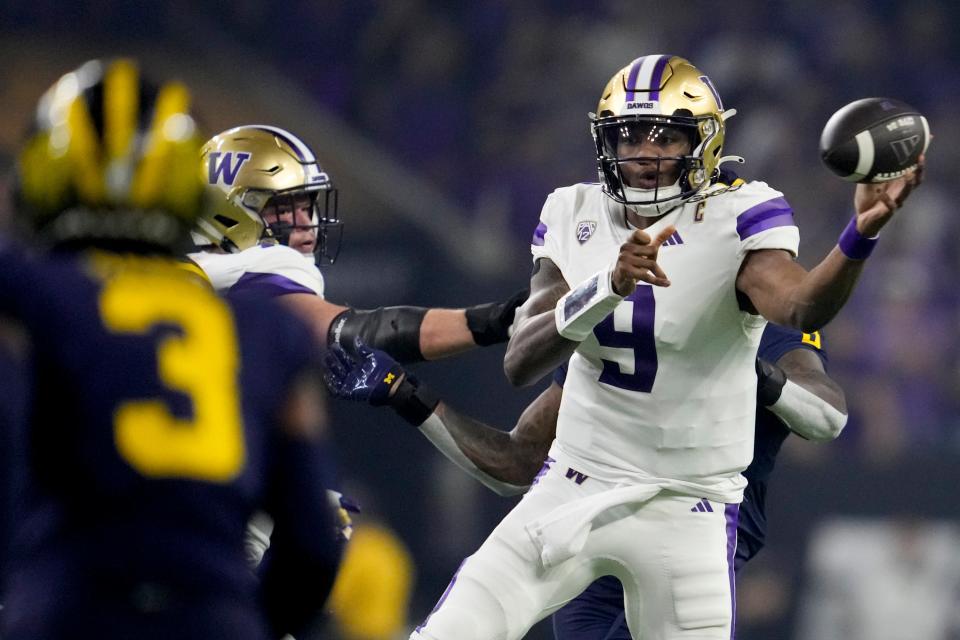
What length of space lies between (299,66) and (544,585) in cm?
567

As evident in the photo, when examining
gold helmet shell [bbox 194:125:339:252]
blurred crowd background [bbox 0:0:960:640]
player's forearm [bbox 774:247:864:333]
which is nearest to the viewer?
player's forearm [bbox 774:247:864:333]

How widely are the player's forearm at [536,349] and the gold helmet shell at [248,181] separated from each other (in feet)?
3.41

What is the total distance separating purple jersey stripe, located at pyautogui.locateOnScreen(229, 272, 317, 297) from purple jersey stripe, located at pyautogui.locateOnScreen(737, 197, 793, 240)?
4.16 ft

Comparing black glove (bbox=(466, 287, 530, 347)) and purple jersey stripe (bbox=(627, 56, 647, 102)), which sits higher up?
purple jersey stripe (bbox=(627, 56, 647, 102))

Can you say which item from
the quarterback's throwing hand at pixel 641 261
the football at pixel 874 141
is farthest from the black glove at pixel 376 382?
the football at pixel 874 141

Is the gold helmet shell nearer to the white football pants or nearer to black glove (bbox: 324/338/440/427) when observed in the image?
black glove (bbox: 324/338/440/427)

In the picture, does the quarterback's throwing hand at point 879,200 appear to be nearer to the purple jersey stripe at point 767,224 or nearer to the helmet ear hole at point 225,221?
the purple jersey stripe at point 767,224

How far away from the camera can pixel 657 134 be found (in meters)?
3.64

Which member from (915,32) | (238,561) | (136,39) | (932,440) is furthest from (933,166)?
(238,561)

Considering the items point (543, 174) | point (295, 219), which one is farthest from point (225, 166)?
point (543, 174)

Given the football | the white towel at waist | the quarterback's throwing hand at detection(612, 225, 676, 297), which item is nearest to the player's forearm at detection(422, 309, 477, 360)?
the white towel at waist

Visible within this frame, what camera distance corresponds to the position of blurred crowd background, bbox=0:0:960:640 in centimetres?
669

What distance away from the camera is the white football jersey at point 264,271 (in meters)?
A: 4.13

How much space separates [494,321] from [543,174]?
423 centimetres
